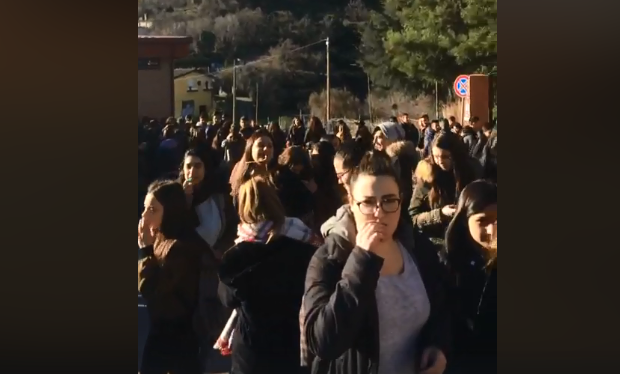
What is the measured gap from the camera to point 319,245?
16.8 ft

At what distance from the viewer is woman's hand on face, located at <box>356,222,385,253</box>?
4.50m

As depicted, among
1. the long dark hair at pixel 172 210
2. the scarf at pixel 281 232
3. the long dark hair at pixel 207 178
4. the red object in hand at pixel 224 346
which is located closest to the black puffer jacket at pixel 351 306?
the scarf at pixel 281 232

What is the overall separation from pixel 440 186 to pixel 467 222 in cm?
32

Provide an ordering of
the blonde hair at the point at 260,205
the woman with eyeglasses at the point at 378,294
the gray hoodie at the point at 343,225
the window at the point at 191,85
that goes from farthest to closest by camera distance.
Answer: the window at the point at 191,85, the blonde hair at the point at 260,205, the gray hoodie at the point at 343,225, the woman with eyeglasses at the point at 378,294

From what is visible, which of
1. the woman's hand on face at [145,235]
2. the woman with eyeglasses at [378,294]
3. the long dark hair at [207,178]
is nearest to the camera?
the woman with eyeglasses at [378,294]

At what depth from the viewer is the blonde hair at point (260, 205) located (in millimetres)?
4969

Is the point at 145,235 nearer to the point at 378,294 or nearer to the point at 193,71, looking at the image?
the point at 193,71

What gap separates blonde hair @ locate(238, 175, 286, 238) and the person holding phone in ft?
2.58

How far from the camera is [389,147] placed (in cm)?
548

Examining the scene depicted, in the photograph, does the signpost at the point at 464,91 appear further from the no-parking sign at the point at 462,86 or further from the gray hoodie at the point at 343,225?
the gray hoodie at the point at 343,225

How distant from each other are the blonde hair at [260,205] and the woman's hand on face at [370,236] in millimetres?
497

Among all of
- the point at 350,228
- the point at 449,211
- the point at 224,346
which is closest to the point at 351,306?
the point at 350,228

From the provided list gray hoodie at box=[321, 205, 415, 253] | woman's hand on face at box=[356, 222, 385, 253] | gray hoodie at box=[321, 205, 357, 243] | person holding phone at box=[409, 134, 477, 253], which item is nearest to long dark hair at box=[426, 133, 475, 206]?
person holding phone at box=[409, 134, 477, 253]
